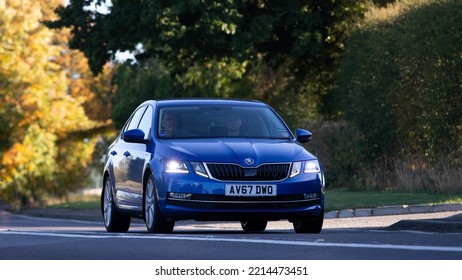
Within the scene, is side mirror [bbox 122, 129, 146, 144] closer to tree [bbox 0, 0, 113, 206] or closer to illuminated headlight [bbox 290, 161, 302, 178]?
illuminated headlight [bbox 290, 161, 302, 178]

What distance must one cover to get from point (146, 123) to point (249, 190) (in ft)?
8.13

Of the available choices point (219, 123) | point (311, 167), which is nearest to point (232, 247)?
point (311, 167)

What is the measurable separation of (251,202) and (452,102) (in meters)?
14.2

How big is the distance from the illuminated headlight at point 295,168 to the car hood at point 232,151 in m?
0.05

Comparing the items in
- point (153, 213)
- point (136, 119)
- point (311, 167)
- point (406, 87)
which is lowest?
point (406, 87)

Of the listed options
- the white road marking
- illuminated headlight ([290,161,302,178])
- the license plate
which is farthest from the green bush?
the white road marking

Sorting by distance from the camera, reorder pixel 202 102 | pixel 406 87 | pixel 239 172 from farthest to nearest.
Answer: pixel 406 87
pixel 202 102
pixel 239 172

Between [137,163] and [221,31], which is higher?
[137,163]

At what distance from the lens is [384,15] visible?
3269 cm

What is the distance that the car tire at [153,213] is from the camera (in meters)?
16.0

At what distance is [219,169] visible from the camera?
50.8 ft

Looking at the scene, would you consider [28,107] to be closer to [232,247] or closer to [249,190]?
[249,190]

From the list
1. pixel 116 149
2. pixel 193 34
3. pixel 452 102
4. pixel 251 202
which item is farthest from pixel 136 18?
pixel 251 202

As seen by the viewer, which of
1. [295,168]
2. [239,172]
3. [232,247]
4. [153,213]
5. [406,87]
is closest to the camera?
[232,247]
